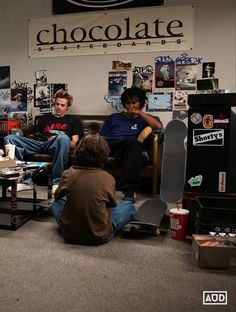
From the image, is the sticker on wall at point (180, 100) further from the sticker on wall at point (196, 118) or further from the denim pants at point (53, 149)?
the sticker on wall at point (196, 118)

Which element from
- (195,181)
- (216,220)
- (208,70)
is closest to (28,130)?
(208,70)

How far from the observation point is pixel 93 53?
423 centimetres

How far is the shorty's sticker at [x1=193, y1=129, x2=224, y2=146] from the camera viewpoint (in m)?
2.08

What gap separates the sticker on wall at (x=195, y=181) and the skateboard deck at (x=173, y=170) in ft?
1.62

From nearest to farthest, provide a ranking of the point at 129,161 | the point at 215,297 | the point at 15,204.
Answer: the point at 215,297 < the point at 15,204 < the point at 129,161

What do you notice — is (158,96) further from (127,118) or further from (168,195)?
(168,195)

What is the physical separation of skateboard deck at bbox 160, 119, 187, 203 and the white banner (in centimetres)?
158

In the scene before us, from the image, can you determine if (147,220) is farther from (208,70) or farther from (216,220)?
(208,70)

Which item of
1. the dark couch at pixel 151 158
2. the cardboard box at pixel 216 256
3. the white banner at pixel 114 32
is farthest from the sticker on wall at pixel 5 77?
the cardboard box at pixel 216 256

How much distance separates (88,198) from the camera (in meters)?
1.90

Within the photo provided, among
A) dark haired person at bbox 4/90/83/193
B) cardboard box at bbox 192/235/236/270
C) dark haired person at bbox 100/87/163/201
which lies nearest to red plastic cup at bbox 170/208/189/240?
cardboard box at bbox 192/235/236/270

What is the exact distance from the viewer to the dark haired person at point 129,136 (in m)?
2.95

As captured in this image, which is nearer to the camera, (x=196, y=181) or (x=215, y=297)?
(x=215, y=297)

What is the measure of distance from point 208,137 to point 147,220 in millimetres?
A: 681
